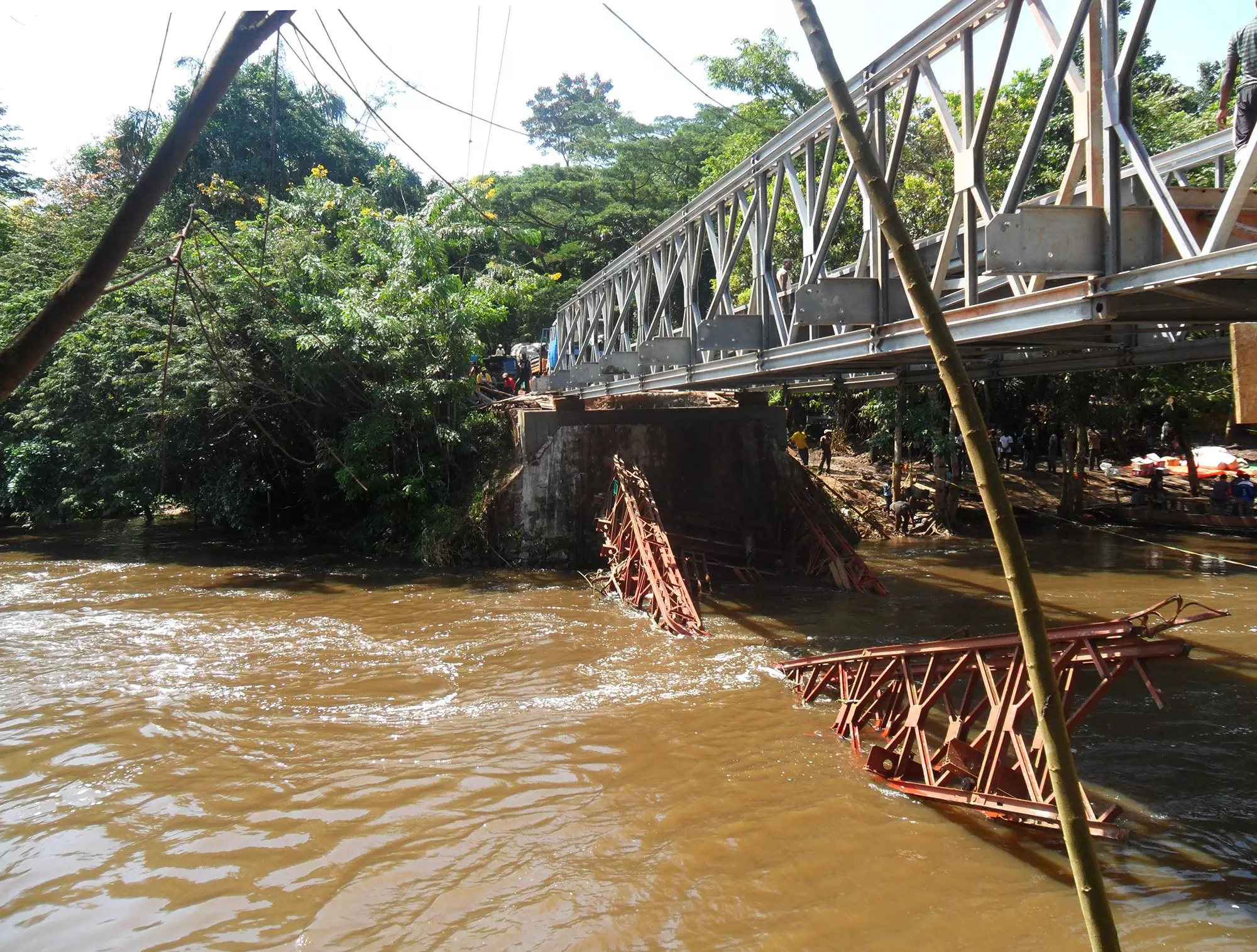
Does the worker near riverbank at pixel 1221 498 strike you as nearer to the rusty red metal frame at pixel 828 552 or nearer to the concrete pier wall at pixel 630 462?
the rusty red metal frame at pixel 828 552

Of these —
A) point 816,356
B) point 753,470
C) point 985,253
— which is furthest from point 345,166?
point 985,253

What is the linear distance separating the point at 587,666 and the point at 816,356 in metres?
4.77

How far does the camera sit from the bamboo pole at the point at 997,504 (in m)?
1.69

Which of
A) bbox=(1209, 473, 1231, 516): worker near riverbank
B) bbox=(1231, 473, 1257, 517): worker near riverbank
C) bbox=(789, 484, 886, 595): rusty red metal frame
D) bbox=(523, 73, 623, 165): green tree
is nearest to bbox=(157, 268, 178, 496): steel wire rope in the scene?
bbox=(789, 484, 886, 595): rusty red metal frame

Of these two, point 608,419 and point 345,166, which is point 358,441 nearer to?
point 608,419

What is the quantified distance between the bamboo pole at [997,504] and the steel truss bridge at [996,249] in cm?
343

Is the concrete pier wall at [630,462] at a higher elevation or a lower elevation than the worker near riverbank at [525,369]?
lower

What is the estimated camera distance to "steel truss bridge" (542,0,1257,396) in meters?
5.08

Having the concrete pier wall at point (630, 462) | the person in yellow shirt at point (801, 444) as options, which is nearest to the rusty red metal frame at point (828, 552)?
the concrete pier wall at point (630, 462)

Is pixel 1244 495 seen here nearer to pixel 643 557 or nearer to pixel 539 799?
pixel 643 557

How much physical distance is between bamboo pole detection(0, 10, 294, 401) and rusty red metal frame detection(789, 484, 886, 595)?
13227 mm

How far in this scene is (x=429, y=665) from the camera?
36.4ft

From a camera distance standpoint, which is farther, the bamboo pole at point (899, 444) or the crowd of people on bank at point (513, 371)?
the crowd of people on bank at point (513, 371)

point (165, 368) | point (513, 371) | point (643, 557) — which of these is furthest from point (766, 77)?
point (165, 368)
